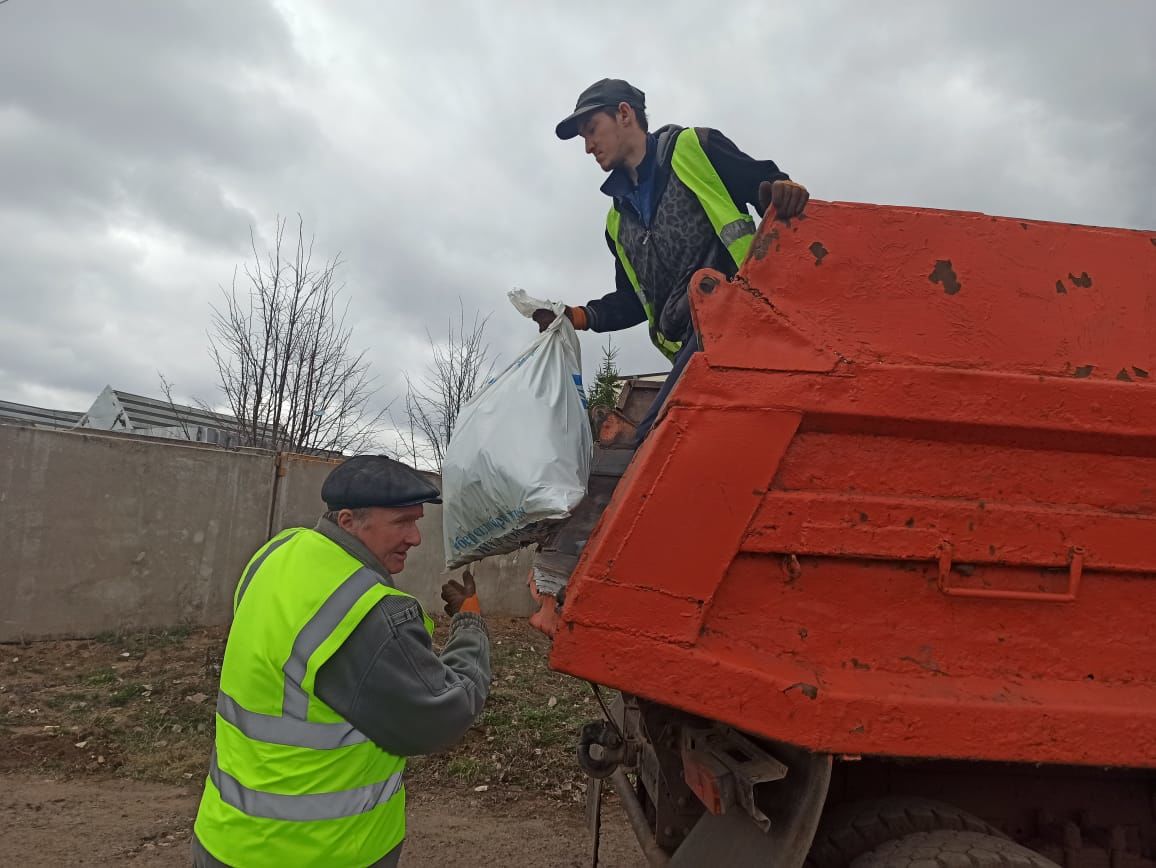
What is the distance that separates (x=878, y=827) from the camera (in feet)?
6.07

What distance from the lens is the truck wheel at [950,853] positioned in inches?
66.5

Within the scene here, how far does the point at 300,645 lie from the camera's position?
1.72m

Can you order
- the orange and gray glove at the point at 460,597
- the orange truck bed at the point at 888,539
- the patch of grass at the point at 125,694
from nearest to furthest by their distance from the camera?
the orange truck bed at the point at 888,539
the orange and gray glove at the point at 460,597
the patch of grass at the point at 125,694

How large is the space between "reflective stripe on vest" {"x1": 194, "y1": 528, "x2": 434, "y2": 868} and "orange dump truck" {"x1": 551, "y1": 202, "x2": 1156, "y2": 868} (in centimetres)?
52

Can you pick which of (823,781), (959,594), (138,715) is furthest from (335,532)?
(138,715)

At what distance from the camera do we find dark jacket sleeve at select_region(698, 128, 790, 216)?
241 cm

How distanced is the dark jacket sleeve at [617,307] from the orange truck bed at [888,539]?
1157 mm

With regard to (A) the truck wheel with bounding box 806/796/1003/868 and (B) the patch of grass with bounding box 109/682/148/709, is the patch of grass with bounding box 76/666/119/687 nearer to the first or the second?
(B) the patch of grass with bounding box 109/682/148/709

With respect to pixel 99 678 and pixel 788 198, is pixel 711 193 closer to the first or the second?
pixel 788 198

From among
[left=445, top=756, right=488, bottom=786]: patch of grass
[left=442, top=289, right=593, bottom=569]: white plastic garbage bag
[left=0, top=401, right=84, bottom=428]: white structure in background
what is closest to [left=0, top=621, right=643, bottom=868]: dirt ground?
[left=445, top=756, right=488, bottom=786]: patch of grass

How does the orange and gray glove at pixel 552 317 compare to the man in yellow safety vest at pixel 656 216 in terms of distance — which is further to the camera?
the orange and gray glove at pixel 552 317

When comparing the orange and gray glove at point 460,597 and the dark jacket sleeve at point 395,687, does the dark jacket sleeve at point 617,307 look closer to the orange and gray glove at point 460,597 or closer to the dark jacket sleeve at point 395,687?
the orange and gray glove at point 460,597

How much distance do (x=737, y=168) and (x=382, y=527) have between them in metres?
1.50

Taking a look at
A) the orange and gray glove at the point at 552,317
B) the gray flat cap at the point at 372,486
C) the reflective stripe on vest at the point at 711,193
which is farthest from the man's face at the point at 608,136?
the gray flat cap at the point at 372,486
